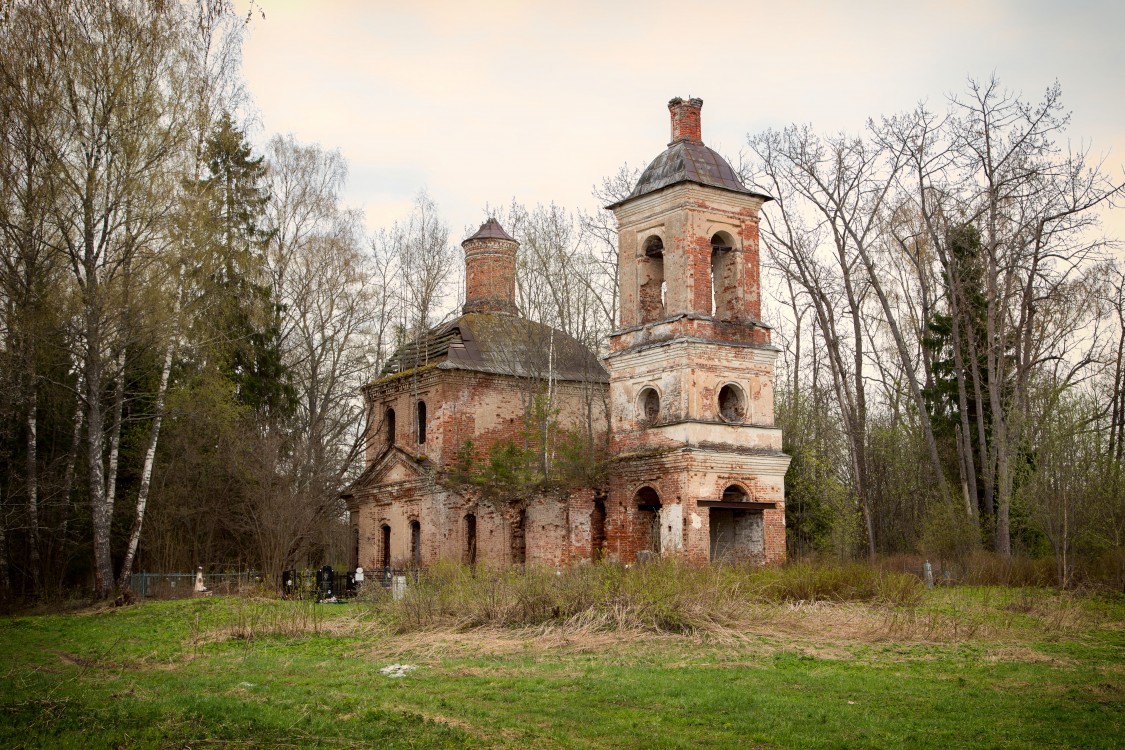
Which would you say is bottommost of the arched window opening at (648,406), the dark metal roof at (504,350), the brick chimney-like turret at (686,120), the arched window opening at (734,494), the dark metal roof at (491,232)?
the arched window opening at (734,494)

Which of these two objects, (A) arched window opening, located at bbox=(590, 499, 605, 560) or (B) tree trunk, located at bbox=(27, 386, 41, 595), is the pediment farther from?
(B) tree trunk, located at bbox=(27, 386, 41, 595)

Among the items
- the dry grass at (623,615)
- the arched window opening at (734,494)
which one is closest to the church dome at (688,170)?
the arched window opening at (734,494)

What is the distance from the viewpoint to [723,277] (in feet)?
84.2

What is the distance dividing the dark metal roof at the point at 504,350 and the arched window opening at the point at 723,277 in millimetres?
5663

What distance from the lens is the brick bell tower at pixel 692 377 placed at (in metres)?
23.7

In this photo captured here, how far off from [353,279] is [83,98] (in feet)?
42.0

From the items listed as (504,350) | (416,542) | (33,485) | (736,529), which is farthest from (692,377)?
(33,485)

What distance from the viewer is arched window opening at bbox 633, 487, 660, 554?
24.6 metres

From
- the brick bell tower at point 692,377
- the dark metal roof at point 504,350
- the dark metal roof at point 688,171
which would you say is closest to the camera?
the brick bell tower at point 692,377

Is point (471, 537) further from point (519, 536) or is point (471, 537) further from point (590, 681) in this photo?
point (590, 681)

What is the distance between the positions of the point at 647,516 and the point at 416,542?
8.33 m

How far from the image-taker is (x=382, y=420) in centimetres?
3353

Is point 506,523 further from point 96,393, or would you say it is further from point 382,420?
point 96,393

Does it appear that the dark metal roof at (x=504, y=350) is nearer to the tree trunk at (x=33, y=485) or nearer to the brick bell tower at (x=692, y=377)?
the brick bell tower at (x=692, y=377)
